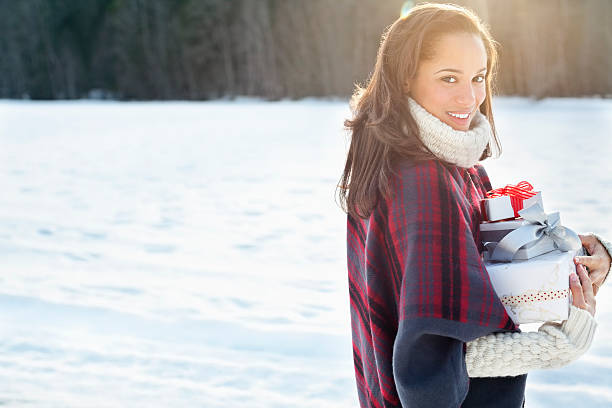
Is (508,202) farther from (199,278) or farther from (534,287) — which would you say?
(199,278)

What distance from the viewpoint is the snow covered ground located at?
9.48 ft

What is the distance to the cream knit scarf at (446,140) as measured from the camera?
4.15 feet

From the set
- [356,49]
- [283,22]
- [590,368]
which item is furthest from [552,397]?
[283,22]

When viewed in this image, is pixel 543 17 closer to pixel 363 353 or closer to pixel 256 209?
pixel 256 209

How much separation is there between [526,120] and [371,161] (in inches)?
562

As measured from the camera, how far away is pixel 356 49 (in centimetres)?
3275

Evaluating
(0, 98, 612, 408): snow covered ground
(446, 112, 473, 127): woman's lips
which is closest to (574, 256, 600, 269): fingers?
(446, 112, 473, 127): woman's lips

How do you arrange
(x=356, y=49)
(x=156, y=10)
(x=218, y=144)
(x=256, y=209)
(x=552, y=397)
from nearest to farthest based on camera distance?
(x=552, y=397) → (x=256, y=209) → (x=218, y=144) → (x=356, y=49) → (x=156, y=10)

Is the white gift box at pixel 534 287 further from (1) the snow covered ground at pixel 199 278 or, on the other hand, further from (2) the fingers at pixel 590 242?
(1) the snow covered ground at pixel 199 278

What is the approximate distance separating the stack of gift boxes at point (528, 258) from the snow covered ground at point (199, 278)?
0.43 metres

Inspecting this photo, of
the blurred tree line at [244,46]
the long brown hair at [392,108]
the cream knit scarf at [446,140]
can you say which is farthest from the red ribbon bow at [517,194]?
the blurred tree line at [244,46]

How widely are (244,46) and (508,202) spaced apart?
117ft

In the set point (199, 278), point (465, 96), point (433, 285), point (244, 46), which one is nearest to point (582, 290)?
point (433, 285)

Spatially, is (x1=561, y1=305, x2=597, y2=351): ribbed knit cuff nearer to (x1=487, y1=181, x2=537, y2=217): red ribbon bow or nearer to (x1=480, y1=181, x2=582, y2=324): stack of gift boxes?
(x1=480, y1=181, x2=582, y2=324): stack of gift boxes
